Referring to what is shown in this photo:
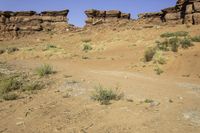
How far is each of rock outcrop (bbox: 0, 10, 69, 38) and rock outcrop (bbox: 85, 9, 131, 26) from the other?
3.22 metres

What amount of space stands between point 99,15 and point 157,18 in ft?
22.5

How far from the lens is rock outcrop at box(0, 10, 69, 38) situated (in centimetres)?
3719

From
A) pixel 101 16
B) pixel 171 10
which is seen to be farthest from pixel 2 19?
pixel 171 10

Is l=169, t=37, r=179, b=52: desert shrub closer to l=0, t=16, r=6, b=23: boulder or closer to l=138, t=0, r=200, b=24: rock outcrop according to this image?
l=138, t=0, r=200, b=24: rock outcrop

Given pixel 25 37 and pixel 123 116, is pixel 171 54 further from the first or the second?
pixel 25 37

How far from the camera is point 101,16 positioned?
124 ft

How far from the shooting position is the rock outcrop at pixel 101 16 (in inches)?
1465

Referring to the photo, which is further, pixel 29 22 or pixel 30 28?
pixel 29 22

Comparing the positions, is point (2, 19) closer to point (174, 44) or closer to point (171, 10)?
point (171, 10)

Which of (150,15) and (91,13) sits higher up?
(91,13)

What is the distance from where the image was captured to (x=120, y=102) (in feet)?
25.5

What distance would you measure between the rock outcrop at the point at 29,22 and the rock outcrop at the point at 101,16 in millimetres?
3219

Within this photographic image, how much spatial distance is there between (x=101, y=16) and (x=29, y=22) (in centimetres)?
877

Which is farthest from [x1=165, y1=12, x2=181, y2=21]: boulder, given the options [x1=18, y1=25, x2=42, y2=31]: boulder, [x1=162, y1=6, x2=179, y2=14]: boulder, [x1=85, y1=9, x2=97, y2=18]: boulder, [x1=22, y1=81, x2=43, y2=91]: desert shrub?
[x1=22, y1=81, x2=43, y2=91]: desert shrub
